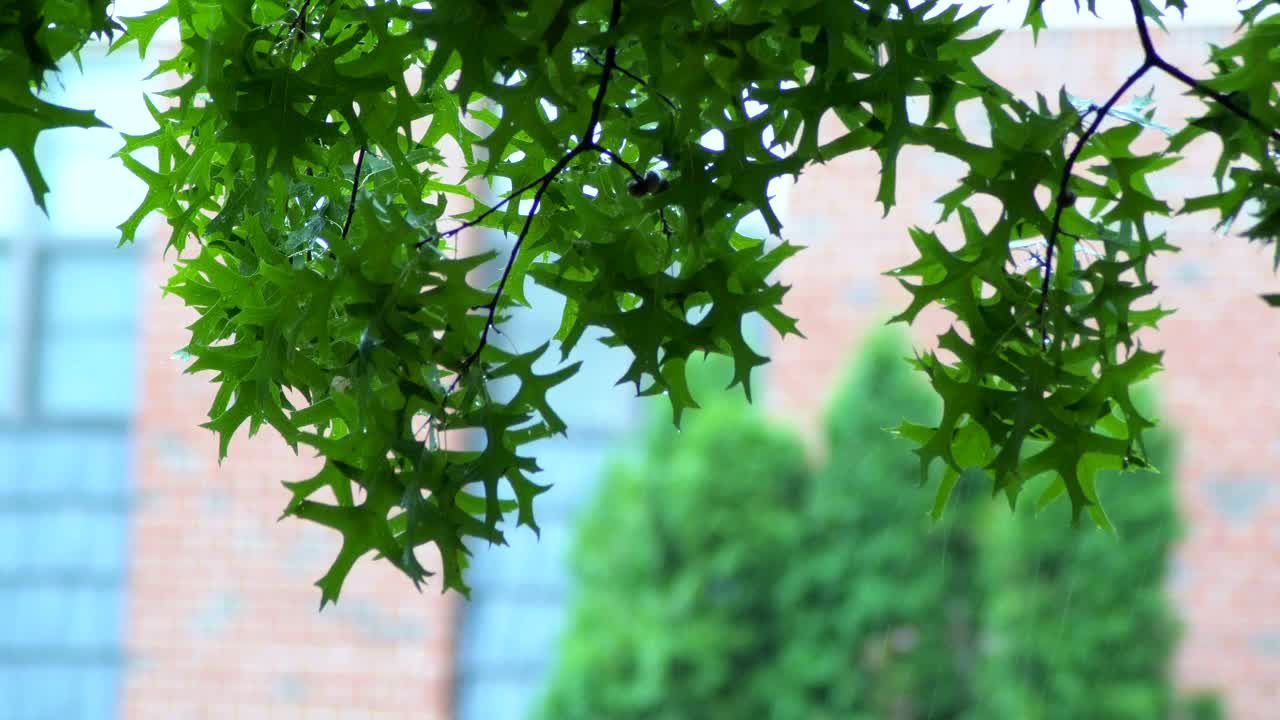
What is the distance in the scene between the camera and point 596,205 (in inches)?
17.7

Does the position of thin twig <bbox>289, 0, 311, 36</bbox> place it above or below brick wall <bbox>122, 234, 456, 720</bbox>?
above

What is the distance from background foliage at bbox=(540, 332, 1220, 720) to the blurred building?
25 centimetres

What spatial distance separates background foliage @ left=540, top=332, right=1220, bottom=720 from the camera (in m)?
2.22

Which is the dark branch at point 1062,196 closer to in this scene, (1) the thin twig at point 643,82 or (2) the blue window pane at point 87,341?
(1) the thin twig at point 643,82

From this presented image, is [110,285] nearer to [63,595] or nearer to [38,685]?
[63,595]

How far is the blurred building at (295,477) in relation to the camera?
8.11 feet

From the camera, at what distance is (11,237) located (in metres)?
2.79

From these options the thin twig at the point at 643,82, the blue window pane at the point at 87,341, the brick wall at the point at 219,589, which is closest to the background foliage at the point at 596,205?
the thin twig at the point at 643,82

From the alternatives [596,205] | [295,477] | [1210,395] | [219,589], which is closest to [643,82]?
[596,205]

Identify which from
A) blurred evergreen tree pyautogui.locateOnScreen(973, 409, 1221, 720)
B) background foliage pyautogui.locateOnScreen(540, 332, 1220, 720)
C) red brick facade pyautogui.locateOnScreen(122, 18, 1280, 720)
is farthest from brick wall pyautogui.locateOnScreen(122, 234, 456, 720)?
blurred evergreen tree pyautogui.locateOnScreen(973, 409, 1221, 720)

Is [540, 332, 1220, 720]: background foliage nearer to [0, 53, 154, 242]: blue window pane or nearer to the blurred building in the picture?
the blurred building

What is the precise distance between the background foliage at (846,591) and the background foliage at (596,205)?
1.82 m

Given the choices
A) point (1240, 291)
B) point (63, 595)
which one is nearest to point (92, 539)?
point (63, 595)

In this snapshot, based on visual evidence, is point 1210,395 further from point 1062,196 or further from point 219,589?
point 1062,196
